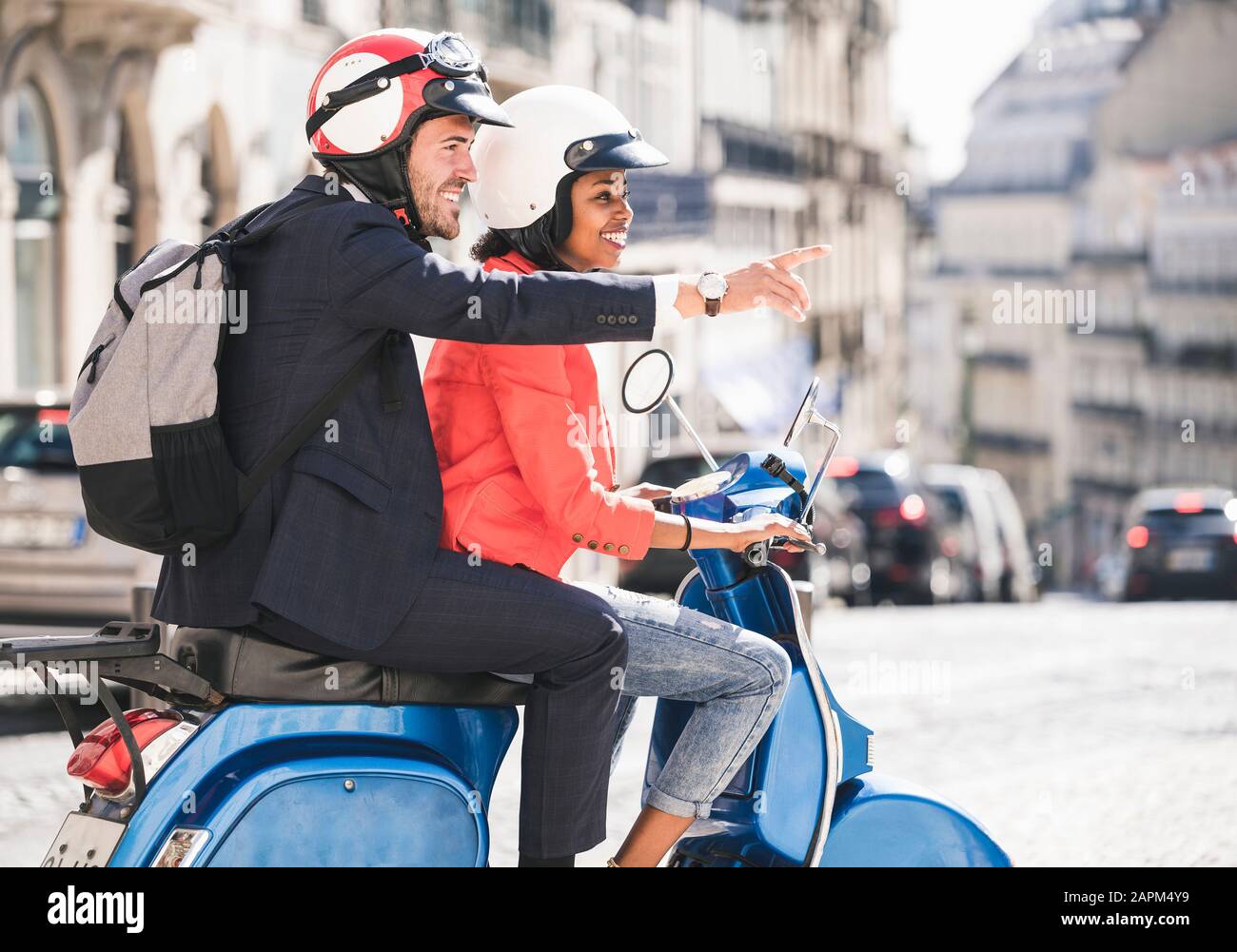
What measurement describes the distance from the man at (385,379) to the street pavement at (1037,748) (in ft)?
5.22

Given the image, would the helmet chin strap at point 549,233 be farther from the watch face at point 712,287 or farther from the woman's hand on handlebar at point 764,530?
the woman's hand on handlebar at point 764,530

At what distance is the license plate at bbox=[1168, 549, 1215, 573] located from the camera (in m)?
27.3

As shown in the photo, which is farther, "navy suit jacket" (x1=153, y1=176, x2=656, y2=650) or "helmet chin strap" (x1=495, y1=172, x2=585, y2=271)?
"helmet chin strap" (x1=495, y1=172, x2=585, y2=271)

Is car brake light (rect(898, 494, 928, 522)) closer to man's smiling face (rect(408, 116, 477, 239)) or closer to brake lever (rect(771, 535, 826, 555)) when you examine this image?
brake lever (rect(771, 535, 826, 555))

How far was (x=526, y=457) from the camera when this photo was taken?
3287mm

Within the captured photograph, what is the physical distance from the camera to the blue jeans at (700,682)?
354 centimetres

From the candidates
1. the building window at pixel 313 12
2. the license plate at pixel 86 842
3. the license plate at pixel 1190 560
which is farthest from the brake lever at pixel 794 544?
the license plate at pixel 1190 560

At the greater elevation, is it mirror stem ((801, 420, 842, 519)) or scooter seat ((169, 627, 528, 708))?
mirror stem ((801, 420, 842, 519))

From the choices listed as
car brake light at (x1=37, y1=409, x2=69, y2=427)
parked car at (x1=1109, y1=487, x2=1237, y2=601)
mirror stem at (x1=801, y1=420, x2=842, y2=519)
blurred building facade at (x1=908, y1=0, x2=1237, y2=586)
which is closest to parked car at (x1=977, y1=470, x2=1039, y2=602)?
parked car at (x1=1109, y1=487, x2=1237, y2=601)

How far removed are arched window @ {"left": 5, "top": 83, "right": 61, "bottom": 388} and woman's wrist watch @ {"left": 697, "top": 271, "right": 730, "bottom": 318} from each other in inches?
590
